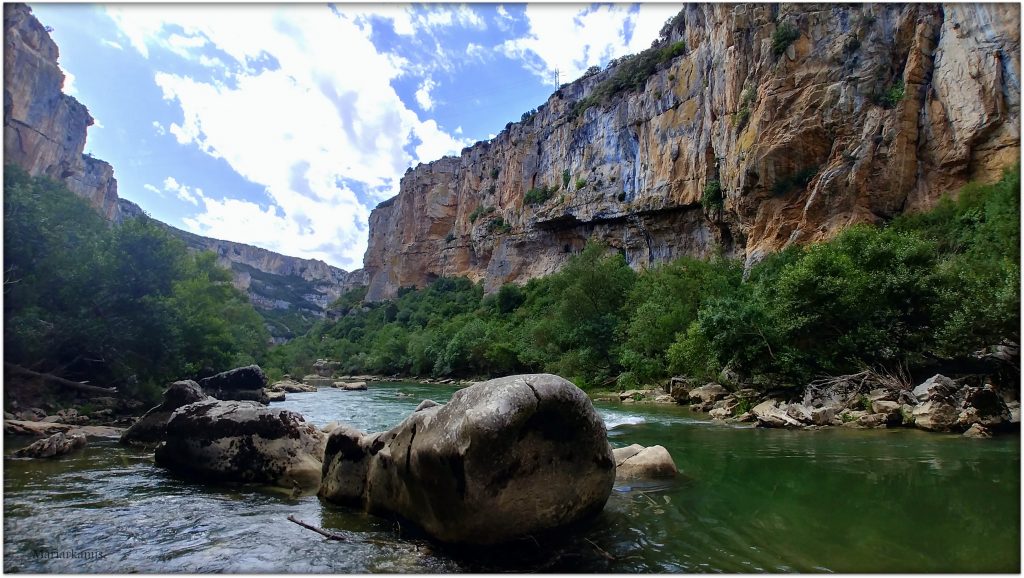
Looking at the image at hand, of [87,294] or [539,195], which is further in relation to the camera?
[539,195]

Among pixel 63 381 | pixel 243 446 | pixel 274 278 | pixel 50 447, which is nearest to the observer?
pixel 243 446

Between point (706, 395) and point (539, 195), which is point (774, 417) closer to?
point (706, 395)

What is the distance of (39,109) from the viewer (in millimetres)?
51344

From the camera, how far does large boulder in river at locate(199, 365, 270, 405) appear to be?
2047 centimetres

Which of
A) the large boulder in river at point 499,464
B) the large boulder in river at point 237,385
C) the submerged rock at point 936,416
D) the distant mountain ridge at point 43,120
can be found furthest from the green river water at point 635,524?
the distant mountain ridge at point 43,120

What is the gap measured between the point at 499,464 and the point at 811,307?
15.4 meters

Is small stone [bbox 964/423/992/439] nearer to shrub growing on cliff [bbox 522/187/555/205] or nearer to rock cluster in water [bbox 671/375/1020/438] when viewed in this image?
rock cluster in water [bbox 671/375/1020/438]

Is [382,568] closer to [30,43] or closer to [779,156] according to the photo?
[779,156]

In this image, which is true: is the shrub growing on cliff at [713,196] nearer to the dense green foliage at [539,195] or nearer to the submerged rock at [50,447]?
the dense green foliage at [539,195]

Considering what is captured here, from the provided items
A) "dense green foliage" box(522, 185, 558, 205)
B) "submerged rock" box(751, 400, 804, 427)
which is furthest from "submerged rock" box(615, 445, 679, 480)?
"dense green foliage" box(522, 185, 558, 205)

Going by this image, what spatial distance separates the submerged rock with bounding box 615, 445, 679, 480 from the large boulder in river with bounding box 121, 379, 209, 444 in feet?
30.2

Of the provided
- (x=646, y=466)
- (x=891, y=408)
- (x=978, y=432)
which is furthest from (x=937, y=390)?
(x=646, y=466)

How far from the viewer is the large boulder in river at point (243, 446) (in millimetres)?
8312

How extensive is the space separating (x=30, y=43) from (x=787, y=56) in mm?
64978
